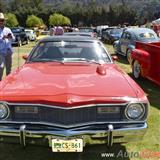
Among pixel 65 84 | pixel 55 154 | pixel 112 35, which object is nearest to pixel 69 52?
pixel 65 84

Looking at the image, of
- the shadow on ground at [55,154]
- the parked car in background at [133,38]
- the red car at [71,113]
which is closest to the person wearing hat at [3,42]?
the shadow on ground at [55,154]

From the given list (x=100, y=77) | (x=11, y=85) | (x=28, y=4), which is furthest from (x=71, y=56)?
(x=28, y=4)

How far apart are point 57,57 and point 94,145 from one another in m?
2.27

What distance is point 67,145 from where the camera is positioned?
4.55 m

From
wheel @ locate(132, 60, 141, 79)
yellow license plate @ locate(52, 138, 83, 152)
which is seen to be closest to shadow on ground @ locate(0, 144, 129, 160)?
yellow license plate @ locate(52, 138, 83, 152)

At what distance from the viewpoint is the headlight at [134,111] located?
4.77 m

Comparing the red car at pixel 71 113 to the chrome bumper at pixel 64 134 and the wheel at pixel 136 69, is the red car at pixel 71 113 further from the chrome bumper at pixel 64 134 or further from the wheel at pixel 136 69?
the wheel at pixel 136 69

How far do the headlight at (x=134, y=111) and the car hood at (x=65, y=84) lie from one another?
0.13 metres

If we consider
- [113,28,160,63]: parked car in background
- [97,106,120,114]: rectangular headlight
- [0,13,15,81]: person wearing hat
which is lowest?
[113,28,160,63]: parked car in background

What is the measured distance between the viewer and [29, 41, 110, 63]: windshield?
6574mm

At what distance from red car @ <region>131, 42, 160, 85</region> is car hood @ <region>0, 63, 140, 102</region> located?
351 cm

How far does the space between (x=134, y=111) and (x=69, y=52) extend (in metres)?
2.24

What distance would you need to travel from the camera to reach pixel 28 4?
12588 centimetres

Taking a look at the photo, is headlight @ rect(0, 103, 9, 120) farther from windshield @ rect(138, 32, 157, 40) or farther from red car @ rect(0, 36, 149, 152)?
windshield @ rect(138, 32, 157, 40)
